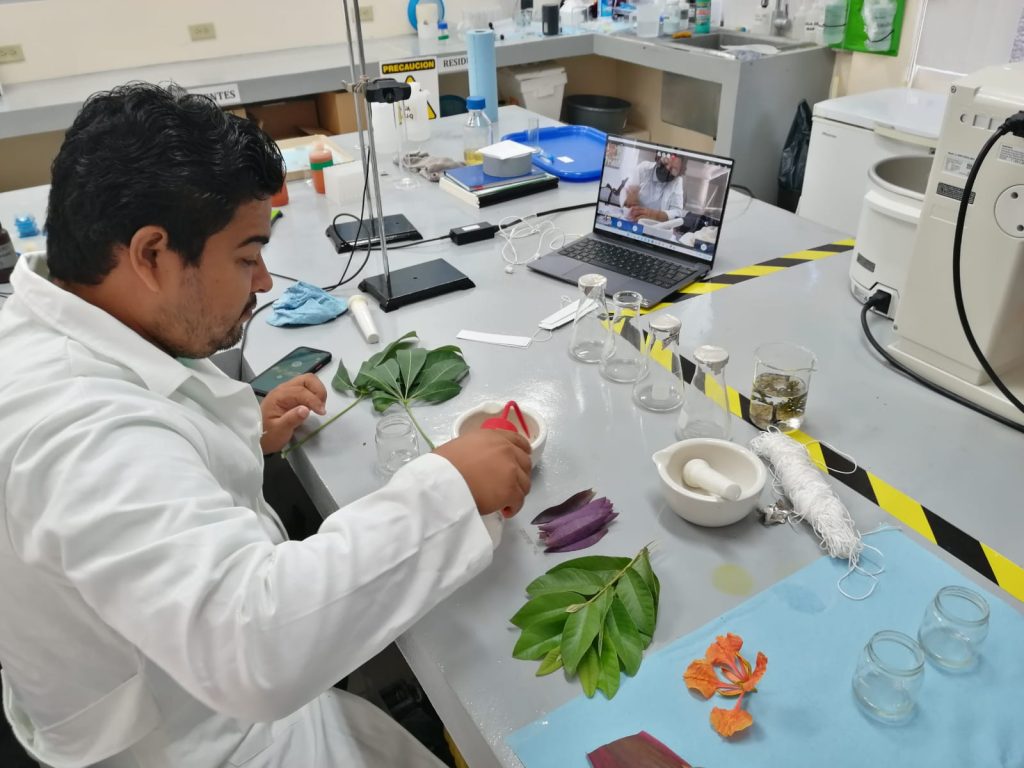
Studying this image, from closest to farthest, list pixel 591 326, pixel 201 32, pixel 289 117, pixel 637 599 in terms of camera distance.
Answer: pixel 637 599 < pixel 591 326 < pixel 201 32 < pixel 289 117

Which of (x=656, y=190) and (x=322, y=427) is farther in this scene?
(x=656, y=190)

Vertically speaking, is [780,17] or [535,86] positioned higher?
[780,17]

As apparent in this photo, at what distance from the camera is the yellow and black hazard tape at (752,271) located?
1543 mm

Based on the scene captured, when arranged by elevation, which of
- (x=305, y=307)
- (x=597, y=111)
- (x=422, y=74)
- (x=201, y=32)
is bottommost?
(x=597, y=111)

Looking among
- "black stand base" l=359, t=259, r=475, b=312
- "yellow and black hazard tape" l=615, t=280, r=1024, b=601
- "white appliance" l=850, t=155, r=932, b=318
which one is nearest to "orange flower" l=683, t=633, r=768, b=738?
"yellow and black hazard tape" l=615, t=280, r=1024, b=601

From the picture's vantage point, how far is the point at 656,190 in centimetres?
160

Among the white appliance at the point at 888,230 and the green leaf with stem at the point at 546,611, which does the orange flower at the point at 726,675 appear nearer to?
the green leaf with stem at the point at 546,611

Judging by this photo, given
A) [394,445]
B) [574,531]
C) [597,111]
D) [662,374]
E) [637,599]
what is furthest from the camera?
[597,111]

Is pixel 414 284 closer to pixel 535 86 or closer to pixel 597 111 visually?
pixel 535 86

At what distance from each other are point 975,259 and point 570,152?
1.49m

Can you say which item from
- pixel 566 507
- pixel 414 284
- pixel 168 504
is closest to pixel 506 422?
pixel 566 507

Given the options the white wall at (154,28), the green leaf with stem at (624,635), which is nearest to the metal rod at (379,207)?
the green leaf with stem at (624,635)

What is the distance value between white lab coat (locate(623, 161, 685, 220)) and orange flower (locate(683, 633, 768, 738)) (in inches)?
39.9

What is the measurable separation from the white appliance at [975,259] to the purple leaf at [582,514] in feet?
2.14
